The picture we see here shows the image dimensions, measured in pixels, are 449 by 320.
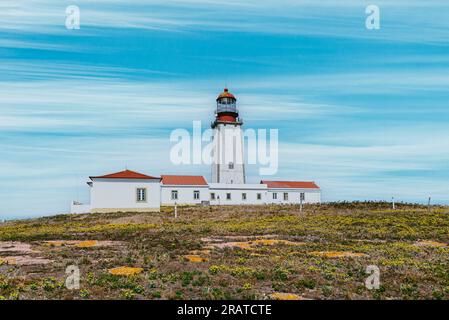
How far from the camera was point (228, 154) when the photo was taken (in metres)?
71.4

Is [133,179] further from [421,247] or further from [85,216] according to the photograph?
[421,247]

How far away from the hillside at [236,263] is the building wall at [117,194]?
1691 centimetres

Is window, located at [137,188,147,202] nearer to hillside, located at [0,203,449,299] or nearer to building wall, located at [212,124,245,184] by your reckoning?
hillside, located at [0,203,449,299]

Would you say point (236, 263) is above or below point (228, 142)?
below

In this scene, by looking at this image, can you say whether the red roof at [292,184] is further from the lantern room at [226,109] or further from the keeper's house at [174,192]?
the lantern room at [226,109]

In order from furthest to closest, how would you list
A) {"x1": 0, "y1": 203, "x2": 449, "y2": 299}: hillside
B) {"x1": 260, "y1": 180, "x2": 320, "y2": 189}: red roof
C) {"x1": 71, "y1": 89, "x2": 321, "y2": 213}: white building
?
{"x1": 260, "y1": 180, "x2": 320, "y2": 189}: red roof, {"x1": 71, "y1": 89, "x2": 321, "y2": 213}: white building, {"x1": 0, "y1": 203, "x2": 449, "y2": 299}: hillside

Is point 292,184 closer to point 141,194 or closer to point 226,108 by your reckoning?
point 226,108

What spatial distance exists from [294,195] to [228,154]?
44.4ft

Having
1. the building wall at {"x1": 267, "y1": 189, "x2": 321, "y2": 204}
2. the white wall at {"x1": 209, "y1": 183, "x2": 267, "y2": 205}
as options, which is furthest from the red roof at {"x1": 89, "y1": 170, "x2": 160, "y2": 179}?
the building wall at {"x1": 267, "y1": 189, "x2": 321, "y2": 204}

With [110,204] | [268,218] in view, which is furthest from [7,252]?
[110,204]

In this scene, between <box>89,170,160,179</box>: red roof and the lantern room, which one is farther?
the lantern room

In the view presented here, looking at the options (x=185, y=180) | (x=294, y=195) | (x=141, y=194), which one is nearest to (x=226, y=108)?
(x=185, y=180)

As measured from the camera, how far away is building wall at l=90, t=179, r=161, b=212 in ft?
162

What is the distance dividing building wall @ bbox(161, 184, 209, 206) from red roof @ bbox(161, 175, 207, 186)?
2.03ft
